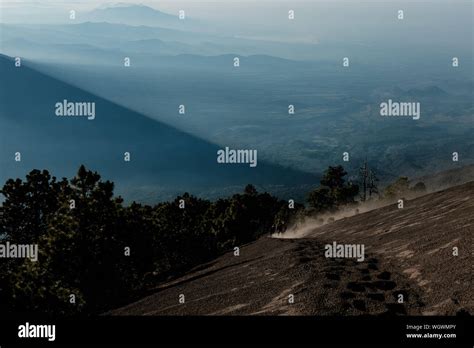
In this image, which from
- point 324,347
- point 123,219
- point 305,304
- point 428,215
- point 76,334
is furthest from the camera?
point 123,219

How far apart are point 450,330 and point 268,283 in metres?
14.4

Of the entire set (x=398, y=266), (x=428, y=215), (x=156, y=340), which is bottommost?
(x=156, y=340)

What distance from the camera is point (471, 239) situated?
3466cm

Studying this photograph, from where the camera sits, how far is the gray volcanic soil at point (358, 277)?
28844 millimetres

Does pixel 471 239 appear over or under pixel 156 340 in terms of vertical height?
over

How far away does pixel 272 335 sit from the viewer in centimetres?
2509

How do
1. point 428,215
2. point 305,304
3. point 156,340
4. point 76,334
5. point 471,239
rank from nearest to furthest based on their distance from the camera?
point 76,334
point 156,340
point 305,304
point 471,239
point 428,215

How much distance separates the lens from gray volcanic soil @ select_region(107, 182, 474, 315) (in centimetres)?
2884

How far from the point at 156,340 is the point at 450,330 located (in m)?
13.5

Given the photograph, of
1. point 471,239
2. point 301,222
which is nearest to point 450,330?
point 471,239

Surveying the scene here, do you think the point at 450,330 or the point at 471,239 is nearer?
the point at 450,330

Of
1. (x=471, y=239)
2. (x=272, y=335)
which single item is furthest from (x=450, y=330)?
(x=471, y=239)

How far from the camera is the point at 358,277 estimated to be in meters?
33.8

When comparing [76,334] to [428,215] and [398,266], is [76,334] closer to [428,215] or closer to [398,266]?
[398,266]
